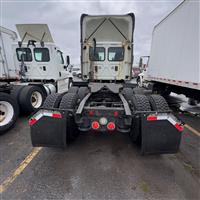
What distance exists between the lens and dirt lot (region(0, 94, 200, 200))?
70.9 inches

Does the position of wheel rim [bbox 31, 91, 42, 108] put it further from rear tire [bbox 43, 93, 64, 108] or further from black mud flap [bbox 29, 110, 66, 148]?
black mud flap [bbox 29, 110, 66, 148]

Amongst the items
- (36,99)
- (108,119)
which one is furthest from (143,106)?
(36,99)

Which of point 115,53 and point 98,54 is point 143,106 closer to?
point 115,53

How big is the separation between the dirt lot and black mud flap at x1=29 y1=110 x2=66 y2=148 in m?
0.49

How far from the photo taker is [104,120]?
2.21 m

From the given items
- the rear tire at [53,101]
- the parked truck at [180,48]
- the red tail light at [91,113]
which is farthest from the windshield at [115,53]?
the red tail light at [91,113]

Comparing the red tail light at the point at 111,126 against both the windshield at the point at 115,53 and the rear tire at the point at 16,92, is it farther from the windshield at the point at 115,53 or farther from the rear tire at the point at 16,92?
the rear tire at the point at 16,92

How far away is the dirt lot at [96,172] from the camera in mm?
1801

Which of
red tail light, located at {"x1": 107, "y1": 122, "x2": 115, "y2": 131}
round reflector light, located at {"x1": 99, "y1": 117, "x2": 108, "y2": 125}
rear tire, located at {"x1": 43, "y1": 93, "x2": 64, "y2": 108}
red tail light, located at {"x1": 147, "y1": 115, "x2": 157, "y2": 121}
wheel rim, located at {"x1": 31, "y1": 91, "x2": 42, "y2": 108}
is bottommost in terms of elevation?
wheel rim, located at {"x1": 31, "y1": 91, "x2": 42, "y2": 108}

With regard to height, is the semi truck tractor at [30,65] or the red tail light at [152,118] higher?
the semi truck tractor at [30,65]

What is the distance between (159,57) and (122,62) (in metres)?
1.82

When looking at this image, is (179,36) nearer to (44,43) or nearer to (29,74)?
(44,43)

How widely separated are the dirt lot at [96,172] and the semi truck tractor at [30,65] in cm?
222

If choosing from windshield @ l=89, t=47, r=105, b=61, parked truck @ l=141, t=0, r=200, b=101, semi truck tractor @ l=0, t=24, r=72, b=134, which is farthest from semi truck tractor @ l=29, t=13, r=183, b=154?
semi truck tractor @ l=0, t=24, r=72, b=134
